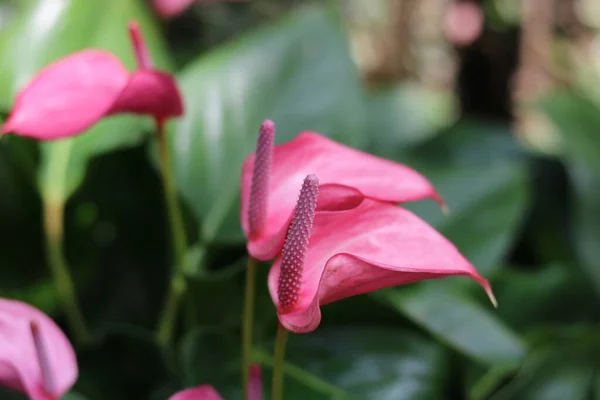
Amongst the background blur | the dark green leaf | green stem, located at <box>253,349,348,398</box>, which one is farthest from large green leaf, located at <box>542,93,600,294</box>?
the dark green leaf

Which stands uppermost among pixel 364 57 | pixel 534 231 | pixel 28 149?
pixel 28 149

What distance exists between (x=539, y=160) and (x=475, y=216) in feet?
1.03

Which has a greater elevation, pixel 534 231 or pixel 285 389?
pixel 285 389

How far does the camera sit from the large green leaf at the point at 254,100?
60 cm

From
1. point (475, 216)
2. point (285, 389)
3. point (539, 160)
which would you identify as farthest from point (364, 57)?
point (285, 389)

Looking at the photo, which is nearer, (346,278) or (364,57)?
(346,278)

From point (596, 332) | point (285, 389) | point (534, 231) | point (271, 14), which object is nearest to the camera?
point (285, 389)

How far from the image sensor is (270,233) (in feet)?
1.11

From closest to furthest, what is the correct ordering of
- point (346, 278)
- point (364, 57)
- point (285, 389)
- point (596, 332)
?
point (346, 278)
point (285, 389)
point (596, 332)
point (364, 57)

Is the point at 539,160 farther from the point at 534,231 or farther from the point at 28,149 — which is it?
the point at 28,149

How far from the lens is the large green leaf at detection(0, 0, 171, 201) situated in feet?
1.90

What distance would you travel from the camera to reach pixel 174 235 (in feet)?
1.73

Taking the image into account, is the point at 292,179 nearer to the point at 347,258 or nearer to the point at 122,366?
the point at 347,258

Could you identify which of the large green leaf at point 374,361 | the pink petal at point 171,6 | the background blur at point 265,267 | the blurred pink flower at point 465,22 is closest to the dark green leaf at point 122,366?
the background blur at point 265,267
